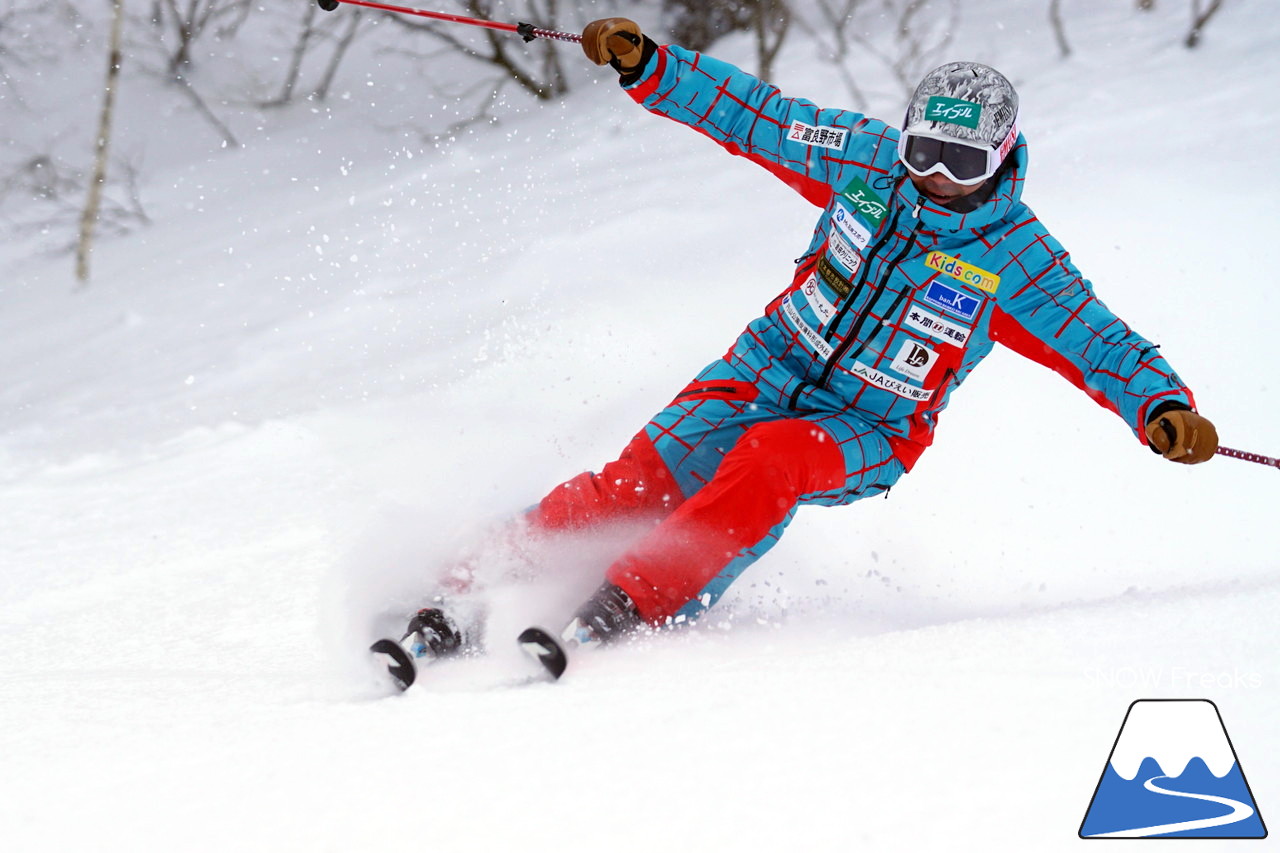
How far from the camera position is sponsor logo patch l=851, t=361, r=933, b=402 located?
8.45 feet

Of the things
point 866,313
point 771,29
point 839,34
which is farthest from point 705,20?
point 866,313

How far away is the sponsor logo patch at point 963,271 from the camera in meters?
2.42

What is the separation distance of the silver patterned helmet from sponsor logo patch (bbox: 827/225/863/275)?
0.26 meters

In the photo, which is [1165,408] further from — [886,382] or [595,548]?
[595,548]

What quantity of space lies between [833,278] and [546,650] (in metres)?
1.20

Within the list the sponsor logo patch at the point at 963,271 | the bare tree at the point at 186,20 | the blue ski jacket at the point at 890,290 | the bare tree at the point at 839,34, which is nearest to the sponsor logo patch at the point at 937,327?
the blue ski jacket at the point at 890,290

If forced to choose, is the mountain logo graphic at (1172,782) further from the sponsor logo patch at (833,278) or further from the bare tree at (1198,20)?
the bare tree at (1198,20)

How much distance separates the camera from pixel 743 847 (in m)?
1.38

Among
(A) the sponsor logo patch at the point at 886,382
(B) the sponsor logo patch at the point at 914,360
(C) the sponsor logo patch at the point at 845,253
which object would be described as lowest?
(A) the sponsor logo patch at the point at 886,382

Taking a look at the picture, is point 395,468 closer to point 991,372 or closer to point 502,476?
point 502,476

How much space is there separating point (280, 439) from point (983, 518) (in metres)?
2.61

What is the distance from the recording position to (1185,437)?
6.95 ft

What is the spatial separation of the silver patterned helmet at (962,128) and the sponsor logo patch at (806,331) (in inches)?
19.1

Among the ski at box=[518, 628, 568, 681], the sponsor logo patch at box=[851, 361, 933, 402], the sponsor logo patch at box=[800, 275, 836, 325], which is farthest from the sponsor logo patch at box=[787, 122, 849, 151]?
the ski at box=[518, 628, 568, 681]
